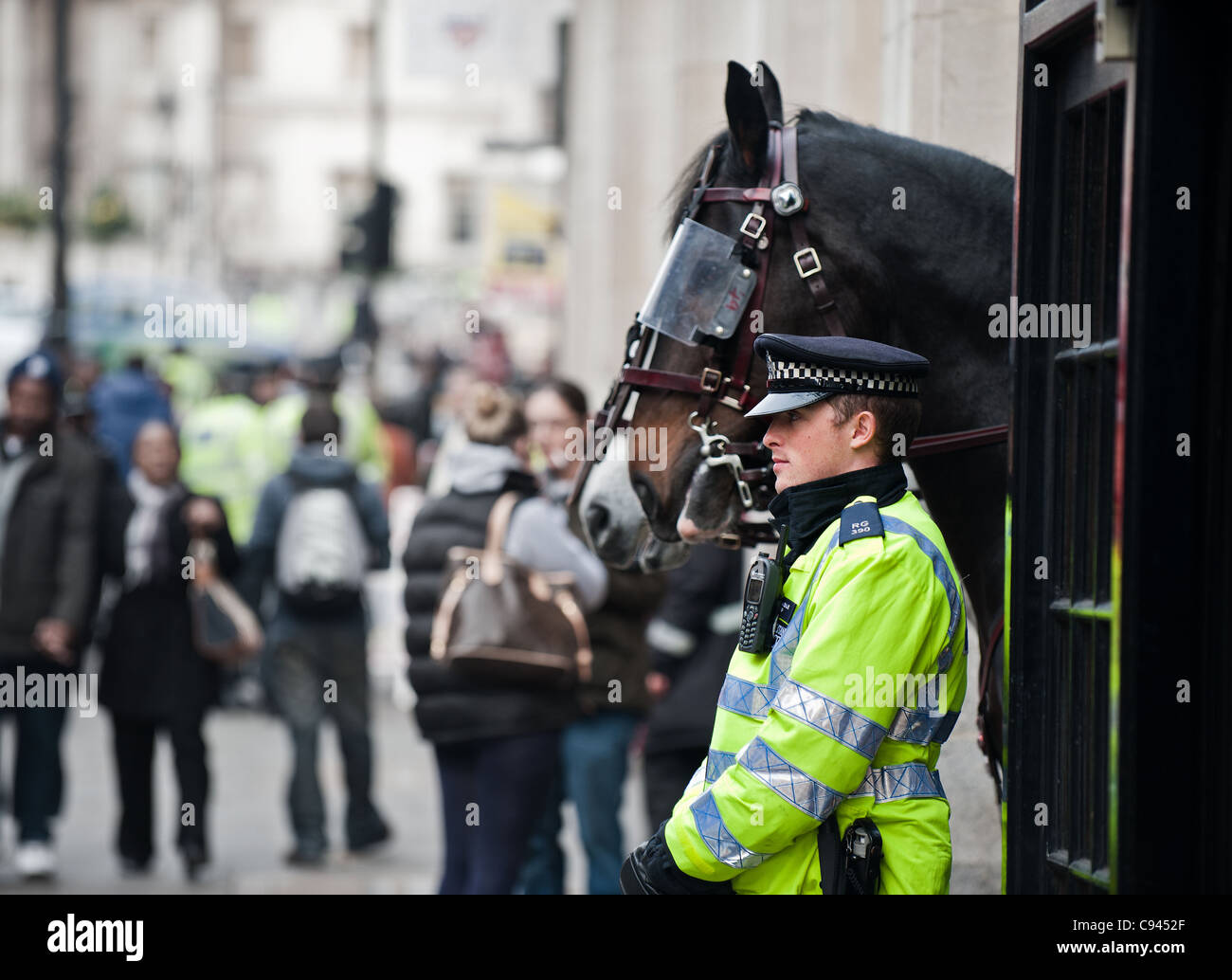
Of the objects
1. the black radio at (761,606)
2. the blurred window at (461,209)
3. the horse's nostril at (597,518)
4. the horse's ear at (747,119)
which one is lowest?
the black radio at (761,606)

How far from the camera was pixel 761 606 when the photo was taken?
3.37 meters

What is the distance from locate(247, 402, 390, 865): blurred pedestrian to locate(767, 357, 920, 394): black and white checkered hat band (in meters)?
5.97

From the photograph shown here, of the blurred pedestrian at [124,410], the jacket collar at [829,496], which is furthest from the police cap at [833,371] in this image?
the blurred pedestrian at [124,410]

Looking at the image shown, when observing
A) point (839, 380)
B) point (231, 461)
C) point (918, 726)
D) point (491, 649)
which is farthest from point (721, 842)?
point (231, 461)

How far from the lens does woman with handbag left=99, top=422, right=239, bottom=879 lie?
886 cm

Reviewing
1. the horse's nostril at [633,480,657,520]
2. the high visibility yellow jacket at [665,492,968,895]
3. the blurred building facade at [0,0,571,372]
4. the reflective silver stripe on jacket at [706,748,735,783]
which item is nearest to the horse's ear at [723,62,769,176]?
the horse's nostril at [633,480,657,520]

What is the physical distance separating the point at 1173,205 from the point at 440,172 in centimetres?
6702

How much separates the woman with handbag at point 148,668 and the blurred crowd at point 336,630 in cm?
1

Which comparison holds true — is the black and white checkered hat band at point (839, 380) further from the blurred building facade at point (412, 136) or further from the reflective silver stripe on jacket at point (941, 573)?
the blurred building facade at point (412, 136)

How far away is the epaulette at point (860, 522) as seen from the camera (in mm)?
3242

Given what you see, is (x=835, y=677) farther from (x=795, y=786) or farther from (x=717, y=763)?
(x=717, y=763)

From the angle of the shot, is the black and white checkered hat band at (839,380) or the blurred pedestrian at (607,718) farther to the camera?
the blurred pedestrian at (607,718)

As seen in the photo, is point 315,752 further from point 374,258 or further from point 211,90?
point 211,90

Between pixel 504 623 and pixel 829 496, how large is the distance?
338 cm
